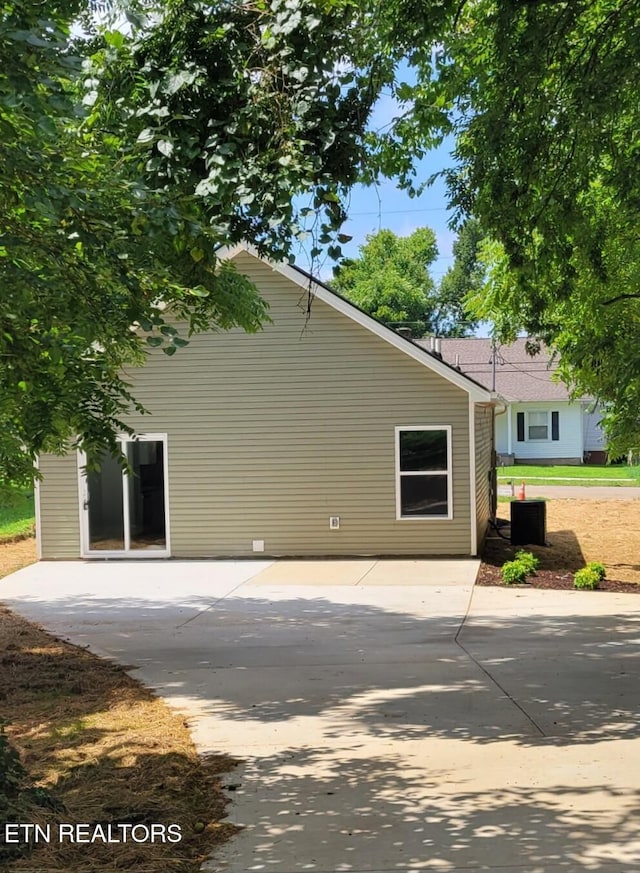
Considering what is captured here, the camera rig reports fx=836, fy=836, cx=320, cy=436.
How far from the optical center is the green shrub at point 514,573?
39.0 ft

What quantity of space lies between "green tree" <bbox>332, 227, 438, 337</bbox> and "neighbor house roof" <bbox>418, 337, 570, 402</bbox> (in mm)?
5052

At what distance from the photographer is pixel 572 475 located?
31562 millimetres

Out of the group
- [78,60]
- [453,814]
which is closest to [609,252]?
[453,814]

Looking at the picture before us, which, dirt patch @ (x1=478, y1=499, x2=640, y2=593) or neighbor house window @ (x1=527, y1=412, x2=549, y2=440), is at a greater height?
neighbor house window @ (x1=527, y1=412, x2=549, y2=440)

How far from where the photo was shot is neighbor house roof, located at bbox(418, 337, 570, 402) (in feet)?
121

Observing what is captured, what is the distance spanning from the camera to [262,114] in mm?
4543

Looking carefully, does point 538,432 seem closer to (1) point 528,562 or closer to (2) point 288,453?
(2) point 288,453

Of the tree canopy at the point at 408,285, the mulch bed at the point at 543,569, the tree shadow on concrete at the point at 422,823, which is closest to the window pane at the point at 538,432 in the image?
the tree canopy at the point at 408,285

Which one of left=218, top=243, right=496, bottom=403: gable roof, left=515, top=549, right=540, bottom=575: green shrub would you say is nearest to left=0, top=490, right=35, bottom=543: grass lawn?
left=218, top=243, right=496, bottom=403: gable roof

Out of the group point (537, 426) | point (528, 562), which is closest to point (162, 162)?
point (528, 562)

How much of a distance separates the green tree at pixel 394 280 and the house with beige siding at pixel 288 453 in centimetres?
2947

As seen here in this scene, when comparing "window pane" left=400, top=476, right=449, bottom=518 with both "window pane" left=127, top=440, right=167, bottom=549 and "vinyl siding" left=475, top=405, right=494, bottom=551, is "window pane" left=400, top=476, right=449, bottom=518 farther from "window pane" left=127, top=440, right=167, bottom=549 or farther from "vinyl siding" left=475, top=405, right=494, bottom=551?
"window pane" left=127, top=440, right=167, bottom=549

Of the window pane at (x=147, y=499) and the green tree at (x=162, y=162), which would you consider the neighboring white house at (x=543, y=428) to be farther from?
the green tree at (x=162, y=162)

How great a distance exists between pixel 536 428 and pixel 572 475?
589cm
